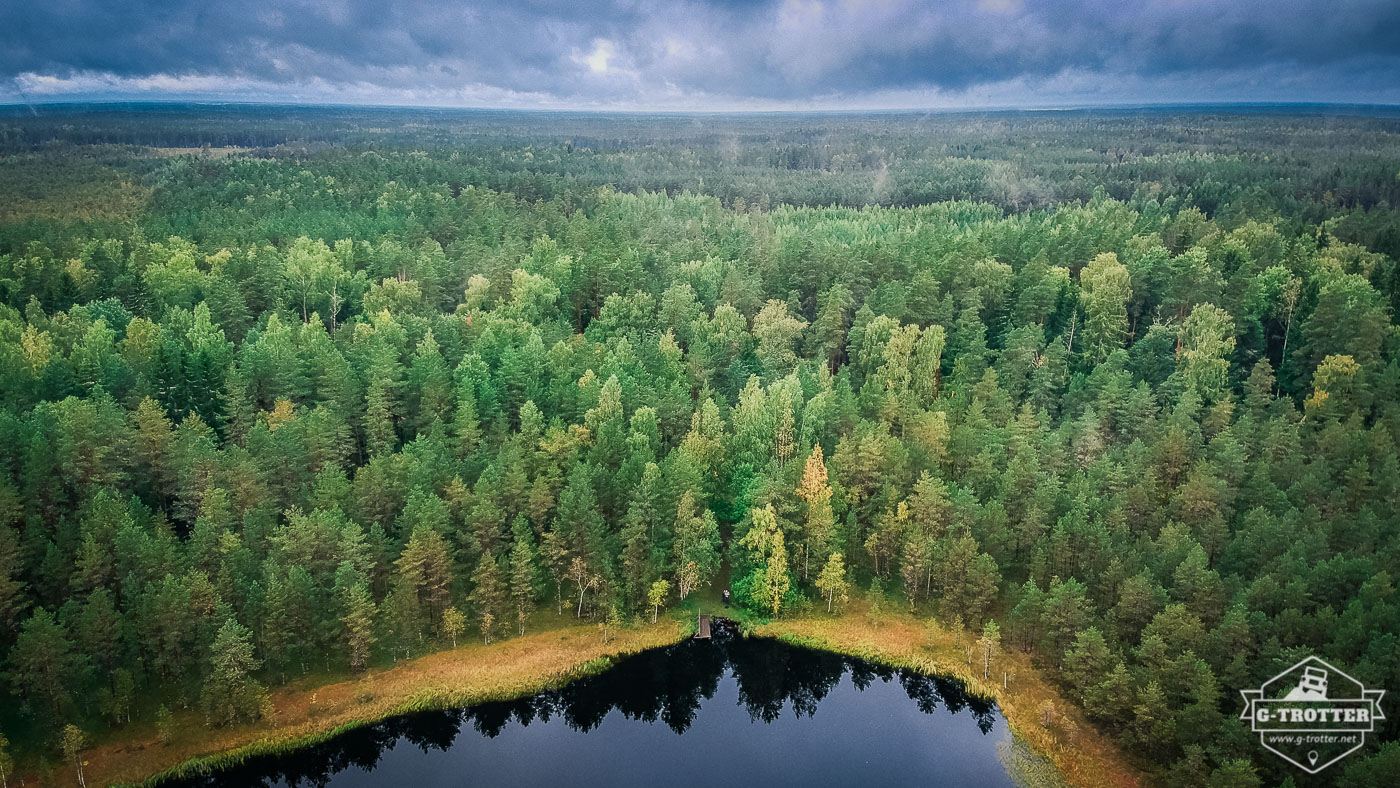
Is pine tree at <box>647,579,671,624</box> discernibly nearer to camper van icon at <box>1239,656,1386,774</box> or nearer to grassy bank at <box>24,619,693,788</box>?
grassy bank at <box>24,619,693,788</box>

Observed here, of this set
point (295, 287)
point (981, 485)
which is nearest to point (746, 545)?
point (981, 485)

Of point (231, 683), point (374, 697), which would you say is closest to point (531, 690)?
point (374, 697)

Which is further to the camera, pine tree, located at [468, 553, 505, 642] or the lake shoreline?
pine tree, located at [468, 553, 505, 642]

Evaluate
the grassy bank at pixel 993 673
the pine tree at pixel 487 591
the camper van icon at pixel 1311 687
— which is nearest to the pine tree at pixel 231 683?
the pine tree at pixel 487 591

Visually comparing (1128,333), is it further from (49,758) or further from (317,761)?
(49,758)

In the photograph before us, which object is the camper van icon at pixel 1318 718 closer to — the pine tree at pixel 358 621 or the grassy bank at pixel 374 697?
the grassy bank at pixel 374 697

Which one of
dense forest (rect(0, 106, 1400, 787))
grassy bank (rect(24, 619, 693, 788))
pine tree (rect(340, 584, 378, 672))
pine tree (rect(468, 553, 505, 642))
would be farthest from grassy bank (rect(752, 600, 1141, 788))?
pine tree (rect(340, 584, 378, 672))
